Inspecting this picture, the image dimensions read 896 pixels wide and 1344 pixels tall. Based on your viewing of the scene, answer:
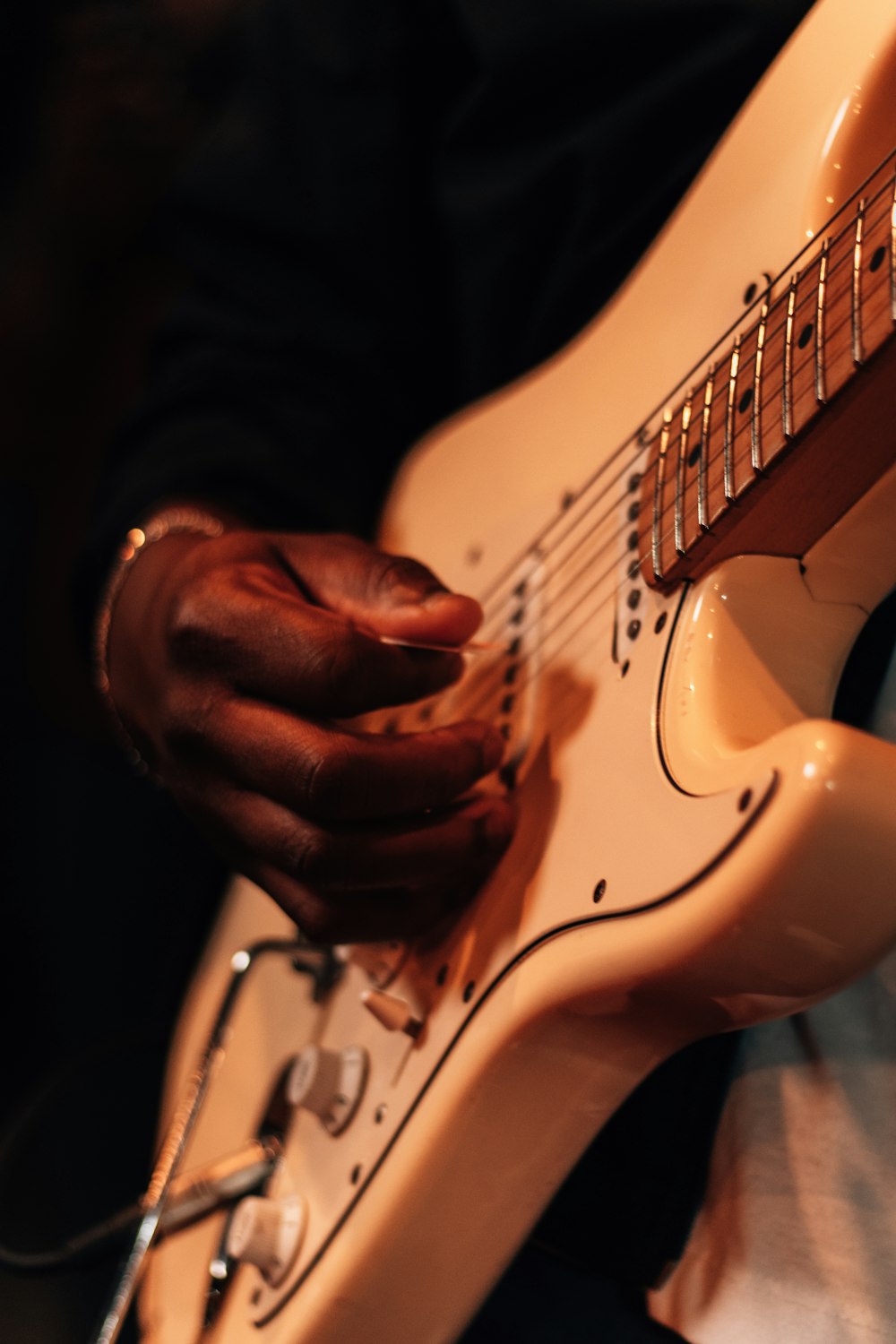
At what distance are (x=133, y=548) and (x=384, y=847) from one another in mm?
356

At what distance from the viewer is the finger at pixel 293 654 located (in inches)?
18.2

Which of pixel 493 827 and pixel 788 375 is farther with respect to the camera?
pixel 493 827

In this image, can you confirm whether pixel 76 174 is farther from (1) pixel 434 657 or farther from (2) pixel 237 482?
(1) pixel 434 657

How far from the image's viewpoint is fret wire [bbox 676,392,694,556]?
41 centimetres

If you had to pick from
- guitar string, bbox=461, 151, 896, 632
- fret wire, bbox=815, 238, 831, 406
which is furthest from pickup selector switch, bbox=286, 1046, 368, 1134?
fret wire, bbox=815, 238, 831, 406

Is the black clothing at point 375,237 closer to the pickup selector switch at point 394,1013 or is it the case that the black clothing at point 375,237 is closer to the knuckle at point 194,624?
the knuckle at point 194,624

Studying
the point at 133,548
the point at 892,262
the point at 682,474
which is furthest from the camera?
the point at 133,548

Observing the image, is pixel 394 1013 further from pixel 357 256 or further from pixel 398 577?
pixel 357 256

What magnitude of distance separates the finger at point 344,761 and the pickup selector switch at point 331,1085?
130 mm

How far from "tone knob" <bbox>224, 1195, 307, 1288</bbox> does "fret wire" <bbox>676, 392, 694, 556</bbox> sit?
35cm

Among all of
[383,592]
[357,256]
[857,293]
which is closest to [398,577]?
[383,592]

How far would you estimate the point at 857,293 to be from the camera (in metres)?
0.34

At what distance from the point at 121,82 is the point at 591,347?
1.14 meters

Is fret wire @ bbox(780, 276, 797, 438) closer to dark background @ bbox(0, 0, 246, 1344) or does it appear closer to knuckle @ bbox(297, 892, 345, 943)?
knuckle @ bbox(297, 892, 345, 943)
